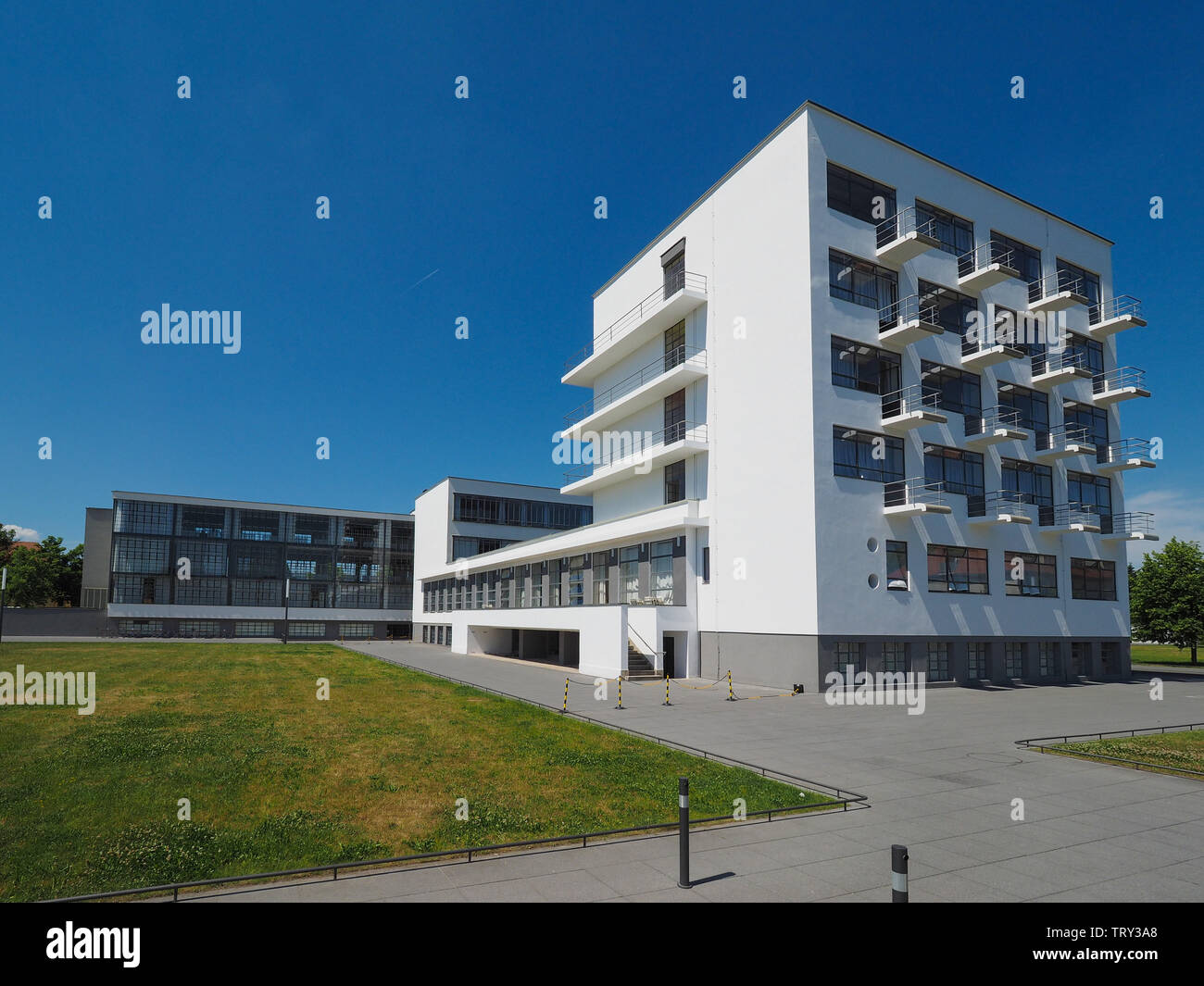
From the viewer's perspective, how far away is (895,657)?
97.5 ft

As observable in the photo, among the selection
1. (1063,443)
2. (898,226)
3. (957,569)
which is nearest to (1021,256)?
(1063,443)

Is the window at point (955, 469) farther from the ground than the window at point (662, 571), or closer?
farther from the ground

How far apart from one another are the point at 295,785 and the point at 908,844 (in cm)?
891

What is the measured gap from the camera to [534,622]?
4181cm

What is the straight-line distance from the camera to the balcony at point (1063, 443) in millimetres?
35562

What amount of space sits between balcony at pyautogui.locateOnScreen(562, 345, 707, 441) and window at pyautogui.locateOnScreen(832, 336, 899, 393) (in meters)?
6.71

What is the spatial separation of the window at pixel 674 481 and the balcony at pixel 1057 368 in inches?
686

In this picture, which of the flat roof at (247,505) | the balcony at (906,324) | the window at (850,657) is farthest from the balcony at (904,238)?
the flat roof at (247,505)

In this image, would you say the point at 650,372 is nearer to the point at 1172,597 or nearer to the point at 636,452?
the point at 636,452

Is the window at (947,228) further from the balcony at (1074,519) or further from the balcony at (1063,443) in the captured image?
the balcony at (1074,519)

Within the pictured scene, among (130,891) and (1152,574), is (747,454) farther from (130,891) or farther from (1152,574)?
(1152,574)

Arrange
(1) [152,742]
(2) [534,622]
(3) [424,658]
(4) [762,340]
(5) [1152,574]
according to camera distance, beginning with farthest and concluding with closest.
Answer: (5) [1152,574], (3) [424,658], (2) [534,622], (4) [762,340], (1) [152,742]
